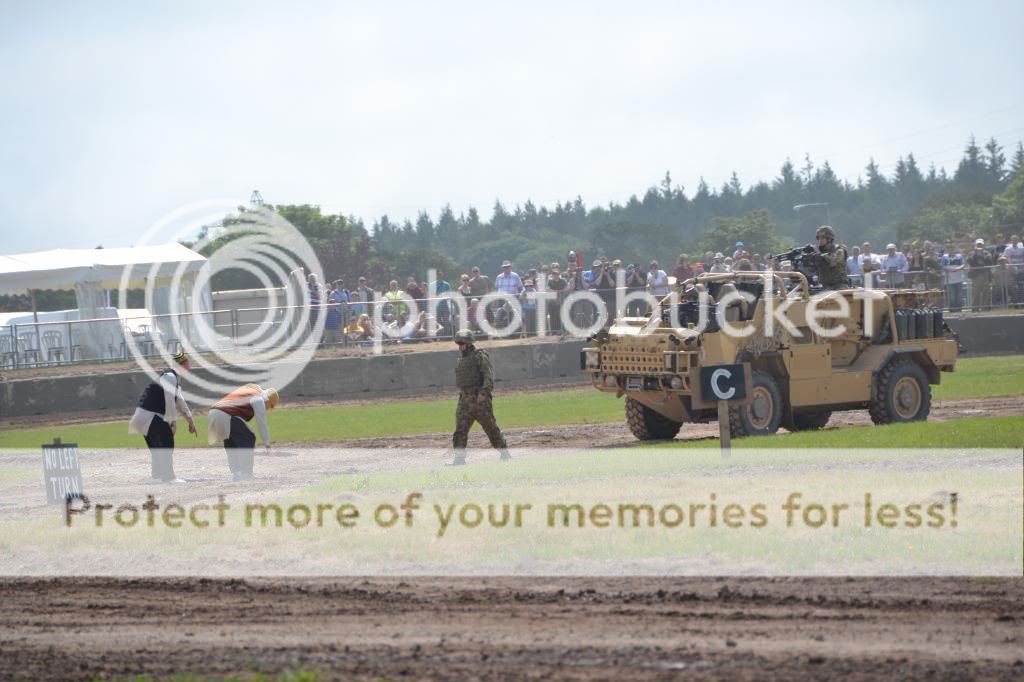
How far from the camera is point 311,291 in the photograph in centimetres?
3391

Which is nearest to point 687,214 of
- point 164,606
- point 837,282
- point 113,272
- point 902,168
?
point 902,168

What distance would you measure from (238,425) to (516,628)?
924 cm

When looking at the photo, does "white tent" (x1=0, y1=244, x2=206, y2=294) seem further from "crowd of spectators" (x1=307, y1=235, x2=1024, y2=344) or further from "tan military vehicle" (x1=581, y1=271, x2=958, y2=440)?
"tan military vehicle" (x1=581, y1=271, x2=958, y2=440)

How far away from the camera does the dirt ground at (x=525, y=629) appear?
7848 millimetres

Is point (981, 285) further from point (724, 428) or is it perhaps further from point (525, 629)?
point (525, 629)

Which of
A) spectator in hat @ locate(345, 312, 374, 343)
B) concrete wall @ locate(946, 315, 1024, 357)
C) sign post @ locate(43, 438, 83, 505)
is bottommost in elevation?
sign post @ locate(43, 438, 83, 505)

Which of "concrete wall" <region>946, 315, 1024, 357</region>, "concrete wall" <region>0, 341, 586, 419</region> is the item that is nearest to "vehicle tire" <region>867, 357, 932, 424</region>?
"concrete wall" <region>0, 341, 586, 419</region>

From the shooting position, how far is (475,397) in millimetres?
17516

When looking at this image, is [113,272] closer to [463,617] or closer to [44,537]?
[44,537]

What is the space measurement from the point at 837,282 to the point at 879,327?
2.99 ft

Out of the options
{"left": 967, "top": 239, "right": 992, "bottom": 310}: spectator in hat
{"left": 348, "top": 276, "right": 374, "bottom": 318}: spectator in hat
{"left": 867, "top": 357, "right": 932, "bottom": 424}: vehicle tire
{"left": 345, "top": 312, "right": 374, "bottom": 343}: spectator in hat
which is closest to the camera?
{"left": 867, "top": 357, "right": 932, "bottom": 424}: vehicle tire

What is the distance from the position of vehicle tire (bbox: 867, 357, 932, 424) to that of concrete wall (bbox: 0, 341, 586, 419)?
12645mm

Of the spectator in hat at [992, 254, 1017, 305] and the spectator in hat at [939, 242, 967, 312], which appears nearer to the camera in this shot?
the spectator in hat at [992, 254, 1017, 305]

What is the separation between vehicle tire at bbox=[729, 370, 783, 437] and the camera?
18.7 metres
